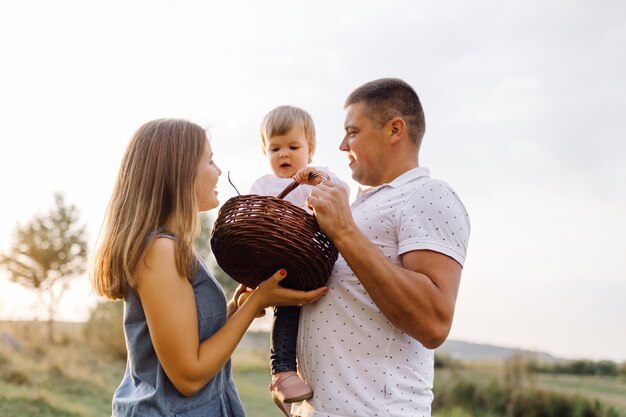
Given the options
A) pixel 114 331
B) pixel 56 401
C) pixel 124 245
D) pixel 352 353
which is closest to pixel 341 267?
pixel 352 353

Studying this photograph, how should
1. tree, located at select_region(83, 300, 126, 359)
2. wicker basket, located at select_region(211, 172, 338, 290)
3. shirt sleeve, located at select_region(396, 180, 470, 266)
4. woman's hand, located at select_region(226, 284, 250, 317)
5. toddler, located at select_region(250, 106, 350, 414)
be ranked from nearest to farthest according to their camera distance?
wicker basket, located at select_region(211, 172, 338, 290)
shirt sleeve, located at select_region(396, 180, 470, 266)
woman's hand, located at select_region(226, 284, 250, 317)
toddler, located at select_region(250, 106, 350, 414)
tree, located at select_region(83, 300, 126, 359)

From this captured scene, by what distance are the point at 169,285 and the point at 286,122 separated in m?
2.19

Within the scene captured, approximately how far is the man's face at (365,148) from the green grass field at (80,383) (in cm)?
924

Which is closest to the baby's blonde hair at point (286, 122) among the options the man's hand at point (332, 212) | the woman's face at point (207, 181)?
the woman's face at point (207, 181)

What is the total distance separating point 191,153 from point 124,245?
1.48 ft

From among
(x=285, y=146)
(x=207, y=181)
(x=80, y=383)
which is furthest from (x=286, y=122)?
(x=80, y=383)

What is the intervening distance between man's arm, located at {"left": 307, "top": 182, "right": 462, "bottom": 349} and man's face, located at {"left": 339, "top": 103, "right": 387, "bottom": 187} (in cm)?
53

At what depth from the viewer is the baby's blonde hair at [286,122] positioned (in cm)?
452

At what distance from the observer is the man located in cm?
247

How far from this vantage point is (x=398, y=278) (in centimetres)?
244

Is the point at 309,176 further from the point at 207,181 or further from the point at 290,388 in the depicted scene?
the point at 290,388

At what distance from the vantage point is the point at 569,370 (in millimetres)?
12820

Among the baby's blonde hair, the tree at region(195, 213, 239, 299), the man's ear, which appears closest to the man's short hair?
the man's ear

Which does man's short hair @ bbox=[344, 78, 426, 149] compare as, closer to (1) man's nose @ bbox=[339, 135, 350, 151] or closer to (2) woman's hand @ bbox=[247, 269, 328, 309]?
(1) man's nose @ bbox=[339, 135, 350, 151]
